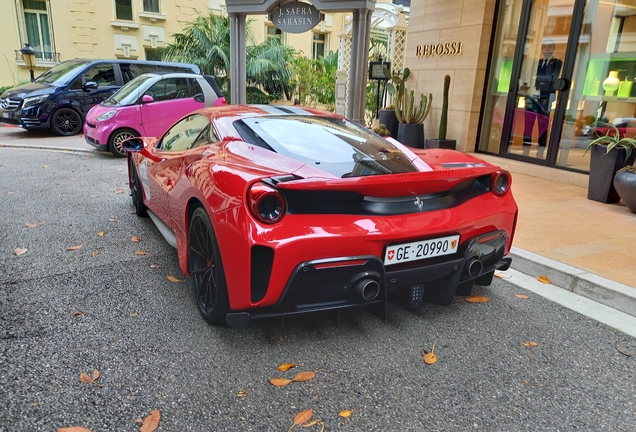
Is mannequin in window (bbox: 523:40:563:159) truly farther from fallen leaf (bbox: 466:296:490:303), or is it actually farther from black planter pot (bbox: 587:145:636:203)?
fallen leaf (bbox: 466:296:490:303)

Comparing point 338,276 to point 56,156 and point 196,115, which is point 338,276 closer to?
point 196,115

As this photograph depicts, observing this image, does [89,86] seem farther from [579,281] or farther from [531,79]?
[579,281]

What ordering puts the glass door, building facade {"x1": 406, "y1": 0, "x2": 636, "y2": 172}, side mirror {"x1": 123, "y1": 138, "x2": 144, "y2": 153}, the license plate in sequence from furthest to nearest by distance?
the glass door < building facade {"x1": 406, "y1": 0, "x2": 636, "y2": 172} < side mirror {"x1": 123, "y1": 138, "x2": 144, "y2": 153} < the license plate

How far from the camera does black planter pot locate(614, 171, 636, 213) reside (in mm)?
5389

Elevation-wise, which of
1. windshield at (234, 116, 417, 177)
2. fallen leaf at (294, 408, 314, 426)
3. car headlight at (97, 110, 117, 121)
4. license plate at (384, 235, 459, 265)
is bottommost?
fallen leaf at (294, 408, 314, 426)

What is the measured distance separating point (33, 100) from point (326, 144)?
972 centimetres

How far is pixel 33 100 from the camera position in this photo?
33.8 feet

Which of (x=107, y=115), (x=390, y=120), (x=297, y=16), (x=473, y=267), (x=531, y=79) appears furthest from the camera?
(x=390, y=120)

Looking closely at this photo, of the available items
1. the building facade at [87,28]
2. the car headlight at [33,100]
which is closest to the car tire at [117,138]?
the car headlight at [33,100]

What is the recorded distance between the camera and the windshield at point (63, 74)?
10719 millimetres

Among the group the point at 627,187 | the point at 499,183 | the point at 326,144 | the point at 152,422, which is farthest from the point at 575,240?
the point at 152,422

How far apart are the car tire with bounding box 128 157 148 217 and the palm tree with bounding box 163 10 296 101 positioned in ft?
38.4

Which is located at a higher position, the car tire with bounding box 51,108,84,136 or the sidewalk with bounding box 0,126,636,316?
the car tire with bounding box 51,108,84,136

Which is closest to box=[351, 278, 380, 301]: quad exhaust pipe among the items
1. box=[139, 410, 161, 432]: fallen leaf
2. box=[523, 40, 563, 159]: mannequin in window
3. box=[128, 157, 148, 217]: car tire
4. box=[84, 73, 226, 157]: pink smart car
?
box=[139, 410, 161, 432]: fallen leaf
